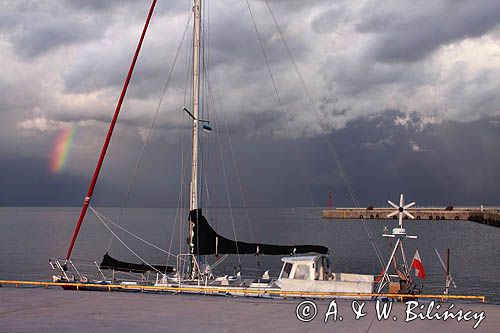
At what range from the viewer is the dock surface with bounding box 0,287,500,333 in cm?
1495

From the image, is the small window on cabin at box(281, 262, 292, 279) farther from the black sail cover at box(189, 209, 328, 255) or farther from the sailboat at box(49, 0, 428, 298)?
the black sail cover at box(189, 209, 328, 255)

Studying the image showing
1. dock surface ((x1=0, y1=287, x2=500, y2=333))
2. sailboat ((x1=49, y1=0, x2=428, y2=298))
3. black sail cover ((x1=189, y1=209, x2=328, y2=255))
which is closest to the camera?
dock surface ((x1=0, y1=287, x2=500, y2=333))

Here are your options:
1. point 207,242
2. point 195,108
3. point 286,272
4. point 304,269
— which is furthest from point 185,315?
point 195,108

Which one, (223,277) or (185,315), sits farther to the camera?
(223,277)

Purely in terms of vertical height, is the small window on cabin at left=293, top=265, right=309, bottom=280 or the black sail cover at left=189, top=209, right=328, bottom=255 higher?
the black sail cover at left=189, top=209, right=328, bottom=255

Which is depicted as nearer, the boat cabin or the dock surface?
the dock surface

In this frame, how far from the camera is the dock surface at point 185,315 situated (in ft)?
49.1

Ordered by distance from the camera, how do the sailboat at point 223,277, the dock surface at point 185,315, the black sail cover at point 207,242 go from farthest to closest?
the black sail cover at point 207,242
the sailboat at point 223,277
the dock surface at point 185,315

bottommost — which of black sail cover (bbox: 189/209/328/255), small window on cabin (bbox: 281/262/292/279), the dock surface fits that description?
the dock surface

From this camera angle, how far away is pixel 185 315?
16812 millimetres

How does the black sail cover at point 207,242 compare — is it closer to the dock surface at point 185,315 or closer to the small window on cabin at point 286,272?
the small window on cabin at point 286,272

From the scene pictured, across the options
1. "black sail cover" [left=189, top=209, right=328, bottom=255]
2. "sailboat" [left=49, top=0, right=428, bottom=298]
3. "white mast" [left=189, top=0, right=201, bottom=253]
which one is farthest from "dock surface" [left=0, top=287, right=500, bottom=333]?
"white mast" [left=189, top=0, right=201, bottom=253]

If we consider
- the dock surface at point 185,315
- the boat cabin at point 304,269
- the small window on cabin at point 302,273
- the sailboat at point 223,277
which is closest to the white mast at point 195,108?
the sailboat at point 223,277

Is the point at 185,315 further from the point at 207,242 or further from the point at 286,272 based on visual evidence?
the point at 207,242
